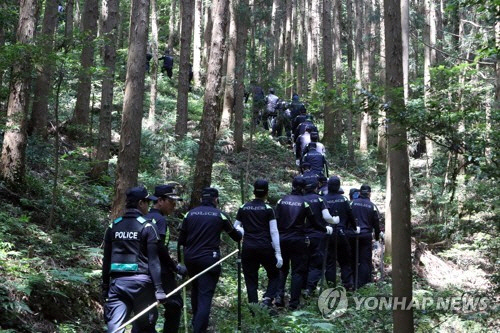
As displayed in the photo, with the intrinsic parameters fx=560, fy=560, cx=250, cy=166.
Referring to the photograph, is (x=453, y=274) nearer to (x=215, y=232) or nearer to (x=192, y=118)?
(x=215, y=232)

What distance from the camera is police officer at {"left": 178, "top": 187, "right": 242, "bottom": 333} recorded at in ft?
25.0

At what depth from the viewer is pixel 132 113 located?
11.2 metres

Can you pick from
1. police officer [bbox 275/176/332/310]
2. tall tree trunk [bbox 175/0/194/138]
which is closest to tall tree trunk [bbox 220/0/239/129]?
tall tree trunk [bbox 175/0/194/138]

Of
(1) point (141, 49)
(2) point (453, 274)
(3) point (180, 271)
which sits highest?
(1) point (141, 49)

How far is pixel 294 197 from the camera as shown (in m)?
9.64

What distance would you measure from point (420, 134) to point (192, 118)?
20.4m

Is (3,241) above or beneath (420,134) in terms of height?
beneath

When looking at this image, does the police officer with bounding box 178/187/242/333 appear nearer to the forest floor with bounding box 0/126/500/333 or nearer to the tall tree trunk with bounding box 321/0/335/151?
the forest floor with bounding box 0/126/500/333

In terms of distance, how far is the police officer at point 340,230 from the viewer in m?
11.3

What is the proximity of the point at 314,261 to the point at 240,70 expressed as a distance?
38.9 ft

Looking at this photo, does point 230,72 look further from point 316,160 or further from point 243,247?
point 243,247

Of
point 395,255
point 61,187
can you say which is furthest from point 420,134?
point 61,187

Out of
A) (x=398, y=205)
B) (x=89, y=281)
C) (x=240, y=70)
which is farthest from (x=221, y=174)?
(x=398, y=205)

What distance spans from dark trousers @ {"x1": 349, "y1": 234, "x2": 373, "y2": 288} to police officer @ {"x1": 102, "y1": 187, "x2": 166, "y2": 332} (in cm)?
640
